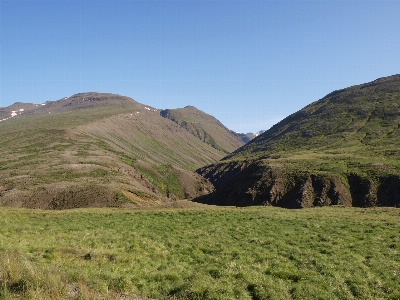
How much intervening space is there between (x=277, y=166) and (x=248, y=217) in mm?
44922

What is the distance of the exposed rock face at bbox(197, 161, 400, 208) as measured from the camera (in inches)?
2330

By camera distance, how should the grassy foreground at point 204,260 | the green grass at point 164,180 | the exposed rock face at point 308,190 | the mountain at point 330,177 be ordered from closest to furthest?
1. the grassy foreground at point 204,260
2. the exposed rock face at point 308,190
3. the mountain at point 330,177
4. the green grass at point 164,180

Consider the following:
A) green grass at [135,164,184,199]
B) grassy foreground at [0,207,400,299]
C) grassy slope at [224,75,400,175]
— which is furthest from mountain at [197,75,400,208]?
grassy foreground at [0,207,400,299]

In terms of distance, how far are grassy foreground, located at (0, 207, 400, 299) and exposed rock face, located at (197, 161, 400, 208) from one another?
1285 inches

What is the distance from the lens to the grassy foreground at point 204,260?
1102 centimetres

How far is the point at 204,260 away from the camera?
16.8 meters

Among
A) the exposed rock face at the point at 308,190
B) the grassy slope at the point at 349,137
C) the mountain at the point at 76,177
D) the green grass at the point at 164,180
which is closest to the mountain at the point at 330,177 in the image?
the exposed rock face at the point at 308,190

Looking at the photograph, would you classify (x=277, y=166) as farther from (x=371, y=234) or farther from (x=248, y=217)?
Result: (x=371, y=234)

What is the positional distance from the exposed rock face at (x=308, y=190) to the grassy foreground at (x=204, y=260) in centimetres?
3263

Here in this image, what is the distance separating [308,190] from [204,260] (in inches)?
2038

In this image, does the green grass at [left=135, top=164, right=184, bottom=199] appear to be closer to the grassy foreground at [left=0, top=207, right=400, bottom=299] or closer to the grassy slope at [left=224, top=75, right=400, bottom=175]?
the grassy slope at [left=224, top=75, right=400, bottom=175]

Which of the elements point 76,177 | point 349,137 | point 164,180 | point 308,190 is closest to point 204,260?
point 308,190

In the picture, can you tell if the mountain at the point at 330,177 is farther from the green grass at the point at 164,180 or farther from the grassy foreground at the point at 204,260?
the grassy foreground at the point at 204,260

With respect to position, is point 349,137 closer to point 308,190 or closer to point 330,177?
point 330,177
